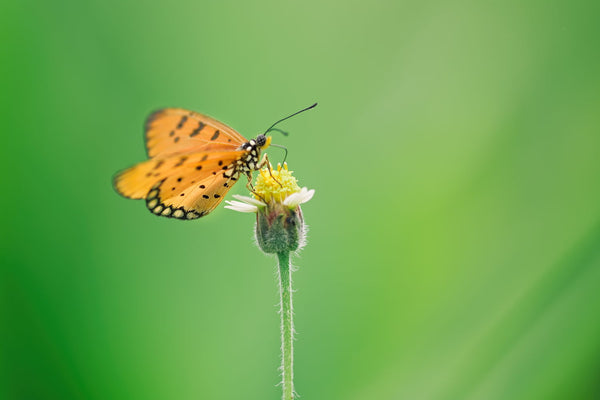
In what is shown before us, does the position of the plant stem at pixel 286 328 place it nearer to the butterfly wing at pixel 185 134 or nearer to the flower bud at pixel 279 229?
the flower bud at pixel 279 229

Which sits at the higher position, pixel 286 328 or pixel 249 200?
pixel 249 200

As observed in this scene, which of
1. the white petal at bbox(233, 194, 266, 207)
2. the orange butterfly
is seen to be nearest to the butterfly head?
the orange butterfly

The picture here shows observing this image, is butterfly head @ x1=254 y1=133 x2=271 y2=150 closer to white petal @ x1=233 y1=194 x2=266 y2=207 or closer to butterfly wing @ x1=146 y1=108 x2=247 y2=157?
butterfly wing @ x1=146 y1=108 x2=247 y2=157

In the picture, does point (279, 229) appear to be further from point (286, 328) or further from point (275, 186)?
point (286, 328)

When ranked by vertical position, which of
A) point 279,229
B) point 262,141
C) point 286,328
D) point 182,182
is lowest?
point 286,328

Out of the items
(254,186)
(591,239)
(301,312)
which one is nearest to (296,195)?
(254,186)

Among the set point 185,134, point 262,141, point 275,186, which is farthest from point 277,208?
point 185,134

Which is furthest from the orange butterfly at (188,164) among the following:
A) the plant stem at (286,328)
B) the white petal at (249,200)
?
the plant stem at (286,328)
